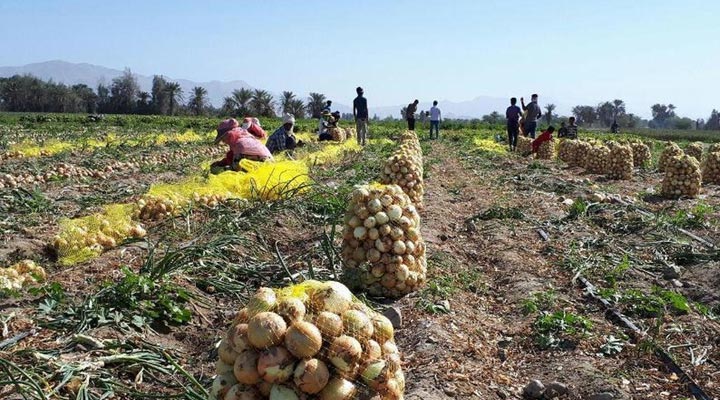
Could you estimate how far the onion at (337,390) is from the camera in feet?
6.38

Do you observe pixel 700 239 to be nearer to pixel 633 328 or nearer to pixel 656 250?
pixel 656 250

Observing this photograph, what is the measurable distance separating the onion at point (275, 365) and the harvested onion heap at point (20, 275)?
109 inches

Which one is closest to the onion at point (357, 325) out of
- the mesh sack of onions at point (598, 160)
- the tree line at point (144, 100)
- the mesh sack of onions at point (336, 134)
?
the mesh sack of onions at point (598, 160)

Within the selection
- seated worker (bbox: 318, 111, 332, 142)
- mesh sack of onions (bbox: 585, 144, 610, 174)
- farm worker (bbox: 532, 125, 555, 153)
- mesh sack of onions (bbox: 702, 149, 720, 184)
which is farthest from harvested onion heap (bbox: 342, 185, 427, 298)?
seated worker (bbox: 318, 111, 332, 142)

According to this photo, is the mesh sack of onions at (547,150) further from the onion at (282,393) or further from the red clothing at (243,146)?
the onion at (282,393)

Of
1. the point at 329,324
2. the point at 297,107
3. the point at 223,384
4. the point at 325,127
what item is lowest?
the point at 223,384

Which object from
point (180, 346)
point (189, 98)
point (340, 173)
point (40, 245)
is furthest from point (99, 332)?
point (189, 98)

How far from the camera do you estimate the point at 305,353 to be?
75.5 inches

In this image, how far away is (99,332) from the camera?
10.4ft

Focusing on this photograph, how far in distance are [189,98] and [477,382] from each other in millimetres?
62937

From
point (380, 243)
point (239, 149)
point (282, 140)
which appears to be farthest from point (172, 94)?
point (380, 243)

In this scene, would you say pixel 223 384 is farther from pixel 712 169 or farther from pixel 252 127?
pixel 712 169

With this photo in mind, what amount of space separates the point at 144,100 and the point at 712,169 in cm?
6075

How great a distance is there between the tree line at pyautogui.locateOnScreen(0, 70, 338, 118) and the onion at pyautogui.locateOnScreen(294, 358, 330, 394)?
43.1m
